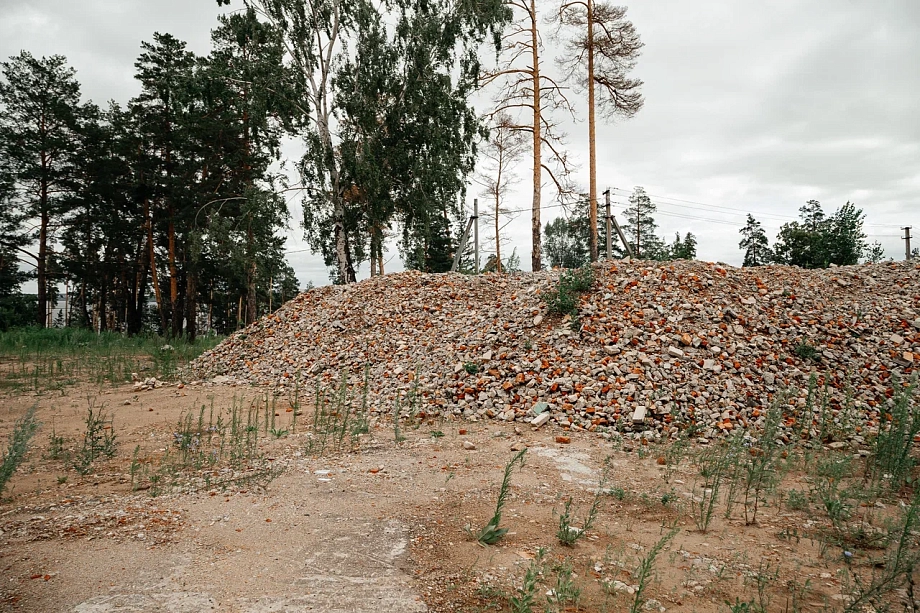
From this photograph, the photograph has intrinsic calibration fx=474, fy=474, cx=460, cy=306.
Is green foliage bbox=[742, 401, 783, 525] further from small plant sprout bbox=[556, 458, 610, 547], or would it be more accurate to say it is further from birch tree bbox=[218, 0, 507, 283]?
birch tree bbox=[218, 0, 507, 283]

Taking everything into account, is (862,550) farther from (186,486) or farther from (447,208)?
(447,208)

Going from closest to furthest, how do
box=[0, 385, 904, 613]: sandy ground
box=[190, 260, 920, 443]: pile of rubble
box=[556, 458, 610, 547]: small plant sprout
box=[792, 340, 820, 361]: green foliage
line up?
1. box=[0, 385, 904, 613]: sandy ground
2. box=[556, 458, 610, 547]: small plant sprout
3. box=[190, 260, 920, 443]: pile of rubble
4. box=[792, 340, 820, 361]: green foliage

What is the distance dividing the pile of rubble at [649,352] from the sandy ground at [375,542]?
60.2 inches

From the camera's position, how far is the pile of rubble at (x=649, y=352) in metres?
5.89

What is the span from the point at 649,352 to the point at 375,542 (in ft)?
16.1

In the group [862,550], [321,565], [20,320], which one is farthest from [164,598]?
[20,320]

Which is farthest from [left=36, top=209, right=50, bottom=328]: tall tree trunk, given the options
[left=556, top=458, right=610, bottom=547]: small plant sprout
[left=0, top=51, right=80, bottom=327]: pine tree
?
[left=556, top=458, right=610, bottom=547]: small plant sprout

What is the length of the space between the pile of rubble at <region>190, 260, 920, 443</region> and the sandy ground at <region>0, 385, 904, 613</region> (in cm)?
153

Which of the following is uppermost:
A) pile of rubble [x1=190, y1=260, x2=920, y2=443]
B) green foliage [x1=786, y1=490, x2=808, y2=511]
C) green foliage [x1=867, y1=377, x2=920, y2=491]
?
pile of rubble [x1=190, y1=260, x2=920, y2=443]

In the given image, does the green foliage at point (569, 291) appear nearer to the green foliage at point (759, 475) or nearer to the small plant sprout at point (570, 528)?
the green foliage at point (759, 475)

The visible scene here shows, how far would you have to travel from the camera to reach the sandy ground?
2.38 m

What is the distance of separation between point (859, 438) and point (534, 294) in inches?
200

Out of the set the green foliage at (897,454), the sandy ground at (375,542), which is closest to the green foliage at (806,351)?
the green foliage at (897,454)

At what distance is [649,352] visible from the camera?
21.7 ft
